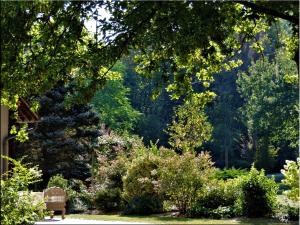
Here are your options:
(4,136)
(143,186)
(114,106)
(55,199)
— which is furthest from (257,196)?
(114,106)

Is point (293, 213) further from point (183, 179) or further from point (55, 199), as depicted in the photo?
point (55, 199)

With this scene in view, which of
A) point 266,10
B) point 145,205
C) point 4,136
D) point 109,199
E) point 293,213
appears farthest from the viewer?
point 109,199

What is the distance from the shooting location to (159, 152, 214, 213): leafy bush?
2078 centimetres

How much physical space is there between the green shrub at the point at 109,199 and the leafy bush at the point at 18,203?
1220 cm

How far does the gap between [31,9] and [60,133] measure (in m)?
21.8

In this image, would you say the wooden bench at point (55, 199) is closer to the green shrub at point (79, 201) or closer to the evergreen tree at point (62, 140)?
the green shrub at point (79, 201)

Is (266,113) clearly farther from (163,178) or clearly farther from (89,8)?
(89,8)

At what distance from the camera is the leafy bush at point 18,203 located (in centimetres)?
1062

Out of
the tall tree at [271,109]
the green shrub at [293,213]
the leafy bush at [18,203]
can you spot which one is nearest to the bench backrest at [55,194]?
the green shrub at [293,213]

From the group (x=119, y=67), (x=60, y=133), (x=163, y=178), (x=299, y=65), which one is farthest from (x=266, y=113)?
(x=299, y=65)

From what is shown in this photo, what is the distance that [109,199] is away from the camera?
79.8 feet

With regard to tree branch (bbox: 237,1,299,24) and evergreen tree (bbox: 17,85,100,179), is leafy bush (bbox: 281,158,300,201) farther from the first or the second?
evergreen tree (bbox: 17,85,100,179)

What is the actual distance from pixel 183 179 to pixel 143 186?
7.66ft

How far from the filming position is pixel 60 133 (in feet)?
104
